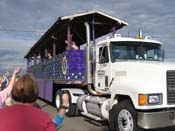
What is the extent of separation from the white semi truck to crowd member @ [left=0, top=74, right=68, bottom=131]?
5.57 meters

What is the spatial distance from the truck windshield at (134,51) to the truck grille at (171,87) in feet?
7.36

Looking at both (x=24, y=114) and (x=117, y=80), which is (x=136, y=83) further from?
(x=24, y=114)

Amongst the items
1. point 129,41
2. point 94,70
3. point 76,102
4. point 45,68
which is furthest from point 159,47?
point 45,68

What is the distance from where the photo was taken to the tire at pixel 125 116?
28.0ft

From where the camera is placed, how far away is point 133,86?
8727 millimetres

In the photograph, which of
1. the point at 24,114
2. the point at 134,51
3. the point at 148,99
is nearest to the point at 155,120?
the point at 148,99

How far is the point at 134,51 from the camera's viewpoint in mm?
11023

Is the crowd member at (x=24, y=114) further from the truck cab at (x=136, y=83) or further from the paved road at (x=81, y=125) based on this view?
the paved road at (x=81, y=125)

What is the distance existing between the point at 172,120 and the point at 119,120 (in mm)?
1406

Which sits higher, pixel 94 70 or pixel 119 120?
pixel 94 70

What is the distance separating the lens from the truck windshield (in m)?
10.7

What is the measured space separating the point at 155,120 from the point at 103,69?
3.45 meters

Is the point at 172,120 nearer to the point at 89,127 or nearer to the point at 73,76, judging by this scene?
the point at 89,127

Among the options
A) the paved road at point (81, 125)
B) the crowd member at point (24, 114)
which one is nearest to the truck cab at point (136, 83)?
the paved road at point (81, 125)
